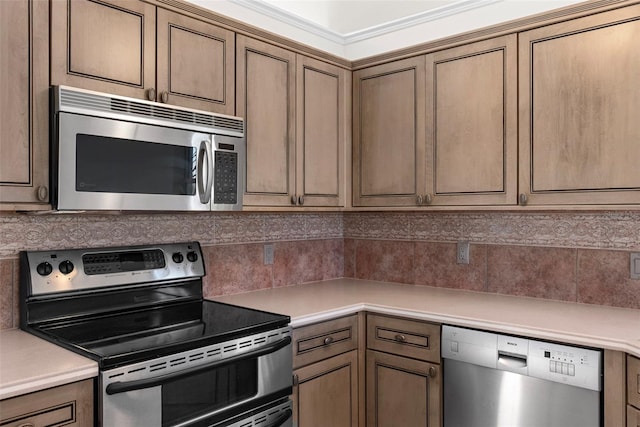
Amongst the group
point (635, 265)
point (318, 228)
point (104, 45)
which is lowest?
point (635, 265)

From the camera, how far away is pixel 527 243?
255cm

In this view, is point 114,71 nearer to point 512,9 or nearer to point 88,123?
→ point 88,123

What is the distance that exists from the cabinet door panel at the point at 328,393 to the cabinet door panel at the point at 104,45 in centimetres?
136

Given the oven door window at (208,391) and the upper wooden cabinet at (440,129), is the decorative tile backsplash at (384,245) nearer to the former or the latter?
the upper wooden cabinet at (440,129)

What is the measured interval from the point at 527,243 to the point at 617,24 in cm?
106

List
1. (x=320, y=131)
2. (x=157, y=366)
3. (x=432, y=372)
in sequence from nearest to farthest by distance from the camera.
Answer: (x=157, y=366)
(x=432, y=372)
(x=320, y=131)

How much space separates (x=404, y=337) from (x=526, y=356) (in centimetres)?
54

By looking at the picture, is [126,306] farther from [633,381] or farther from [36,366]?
[633,381]

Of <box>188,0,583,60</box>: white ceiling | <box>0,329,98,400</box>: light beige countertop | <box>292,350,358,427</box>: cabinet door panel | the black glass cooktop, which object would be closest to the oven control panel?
the black glass cooktop

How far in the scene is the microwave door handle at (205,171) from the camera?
2.08 m

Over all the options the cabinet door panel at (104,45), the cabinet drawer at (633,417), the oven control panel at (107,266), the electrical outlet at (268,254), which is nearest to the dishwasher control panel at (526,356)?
the cabinet drawer at (633,417)

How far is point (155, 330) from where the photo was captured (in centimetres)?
189

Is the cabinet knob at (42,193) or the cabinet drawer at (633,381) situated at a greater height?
the cabinet knob at (42,193)

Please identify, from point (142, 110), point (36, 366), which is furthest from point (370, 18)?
point (36, 366)
